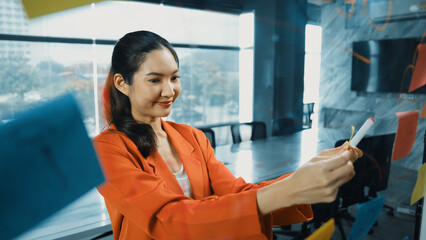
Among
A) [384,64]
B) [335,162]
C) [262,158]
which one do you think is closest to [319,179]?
[335,162]

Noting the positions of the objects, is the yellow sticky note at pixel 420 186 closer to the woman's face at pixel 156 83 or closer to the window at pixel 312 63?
the window at pixel 312 63

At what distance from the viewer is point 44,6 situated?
11cm

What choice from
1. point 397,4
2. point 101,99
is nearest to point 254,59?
point 397,4

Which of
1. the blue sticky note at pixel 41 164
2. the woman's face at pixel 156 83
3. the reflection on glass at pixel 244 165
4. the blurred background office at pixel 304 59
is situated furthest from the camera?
the reflection on glass at pixel 244 165

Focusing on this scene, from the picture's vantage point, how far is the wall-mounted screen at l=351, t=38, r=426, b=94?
37 centimetres

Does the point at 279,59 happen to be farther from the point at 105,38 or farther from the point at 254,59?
the point at 105,38

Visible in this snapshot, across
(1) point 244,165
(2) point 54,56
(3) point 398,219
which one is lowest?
(1) point 244,165

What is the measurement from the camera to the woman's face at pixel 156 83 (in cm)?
21

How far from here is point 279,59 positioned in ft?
1.29

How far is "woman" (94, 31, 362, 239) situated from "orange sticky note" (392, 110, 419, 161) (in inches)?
7.9

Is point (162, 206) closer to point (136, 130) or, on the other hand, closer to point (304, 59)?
→ point (136, 130)

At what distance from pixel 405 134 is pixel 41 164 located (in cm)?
43

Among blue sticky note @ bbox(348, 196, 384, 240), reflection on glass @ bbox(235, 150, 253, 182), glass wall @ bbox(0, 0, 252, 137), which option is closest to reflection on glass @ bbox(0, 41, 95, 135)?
glass wall @ bbox(0, 0, 252, 137)

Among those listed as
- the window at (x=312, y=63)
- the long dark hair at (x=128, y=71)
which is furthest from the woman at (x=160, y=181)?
the window at (x=312, y=63)
